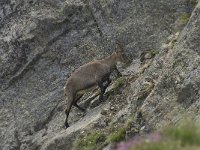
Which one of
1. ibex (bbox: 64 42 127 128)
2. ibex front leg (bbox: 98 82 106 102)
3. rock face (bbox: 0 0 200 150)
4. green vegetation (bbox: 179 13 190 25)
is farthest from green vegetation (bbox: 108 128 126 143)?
green vegetation (bbox: 179 13 190 25)

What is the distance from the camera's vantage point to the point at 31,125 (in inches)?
773

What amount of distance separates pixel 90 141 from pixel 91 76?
13.1 feet

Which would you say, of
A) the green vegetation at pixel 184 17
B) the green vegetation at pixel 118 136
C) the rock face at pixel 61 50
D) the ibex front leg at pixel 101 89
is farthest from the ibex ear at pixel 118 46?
the green vegetation at pixel 118 136

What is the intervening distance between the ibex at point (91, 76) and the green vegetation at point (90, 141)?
8.38 ft

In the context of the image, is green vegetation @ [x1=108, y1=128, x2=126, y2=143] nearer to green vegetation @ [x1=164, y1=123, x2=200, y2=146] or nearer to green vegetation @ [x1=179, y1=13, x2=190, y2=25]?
green vegetation @ [x1=179, y1=13, x2=190, y2=25]

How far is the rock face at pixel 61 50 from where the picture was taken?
1844 cm

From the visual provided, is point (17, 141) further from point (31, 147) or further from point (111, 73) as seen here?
point (111, 73)

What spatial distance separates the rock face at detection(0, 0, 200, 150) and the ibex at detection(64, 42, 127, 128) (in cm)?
40

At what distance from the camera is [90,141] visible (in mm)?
16156

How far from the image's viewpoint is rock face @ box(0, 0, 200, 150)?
18.4m

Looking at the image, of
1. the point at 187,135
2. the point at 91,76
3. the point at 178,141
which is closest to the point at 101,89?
the point at 91,76

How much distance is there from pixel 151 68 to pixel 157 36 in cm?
320

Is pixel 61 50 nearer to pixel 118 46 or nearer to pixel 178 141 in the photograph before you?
pixel 118 46

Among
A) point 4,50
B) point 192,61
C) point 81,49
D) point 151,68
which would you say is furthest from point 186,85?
point 4,50
